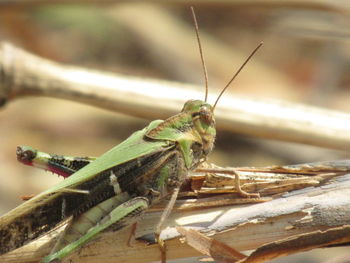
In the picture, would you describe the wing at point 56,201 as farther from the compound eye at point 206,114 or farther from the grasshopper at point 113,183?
the compound eye at point 206,114

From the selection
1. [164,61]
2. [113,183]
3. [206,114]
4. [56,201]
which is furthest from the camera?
[164,61]

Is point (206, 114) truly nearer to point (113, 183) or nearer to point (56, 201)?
point (113, 183)

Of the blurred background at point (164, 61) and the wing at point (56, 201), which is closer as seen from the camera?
the wing at point (56, 201)

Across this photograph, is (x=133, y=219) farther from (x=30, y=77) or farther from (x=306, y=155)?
(x=306, y=155)

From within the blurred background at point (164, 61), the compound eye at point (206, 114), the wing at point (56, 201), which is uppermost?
the blurred background at point (164, 61)

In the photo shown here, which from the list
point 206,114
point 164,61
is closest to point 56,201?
point 206,114

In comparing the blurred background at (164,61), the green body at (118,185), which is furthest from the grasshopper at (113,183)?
the blurred background at (164,61)

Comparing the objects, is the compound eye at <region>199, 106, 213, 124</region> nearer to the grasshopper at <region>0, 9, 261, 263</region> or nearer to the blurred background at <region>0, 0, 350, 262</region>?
the grasshopper at <region>0, 9, 261, 263</region>

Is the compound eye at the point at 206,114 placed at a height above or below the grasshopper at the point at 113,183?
above
